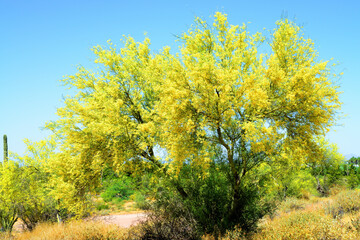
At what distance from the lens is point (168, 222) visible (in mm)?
11359

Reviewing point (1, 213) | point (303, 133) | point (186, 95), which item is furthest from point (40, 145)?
point (303, 133)

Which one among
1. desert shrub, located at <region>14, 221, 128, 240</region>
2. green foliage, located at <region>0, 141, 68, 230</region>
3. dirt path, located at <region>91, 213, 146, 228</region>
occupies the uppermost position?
green foliage, located at <region>0, 141, 68, 230</region>

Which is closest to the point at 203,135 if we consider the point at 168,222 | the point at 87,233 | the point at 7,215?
the point at 168,222

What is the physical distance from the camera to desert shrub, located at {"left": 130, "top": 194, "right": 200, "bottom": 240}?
1084 cm

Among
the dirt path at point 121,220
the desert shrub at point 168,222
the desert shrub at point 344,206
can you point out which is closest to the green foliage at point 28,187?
the dirt path at point 121,220

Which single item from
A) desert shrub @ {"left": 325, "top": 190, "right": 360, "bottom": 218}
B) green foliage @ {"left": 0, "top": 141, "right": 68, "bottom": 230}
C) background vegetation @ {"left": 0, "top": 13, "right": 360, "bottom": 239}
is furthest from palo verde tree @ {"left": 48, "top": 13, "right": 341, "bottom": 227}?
green foliage @ {"left": 0, "top": 141, "right": 68, "bottom": 230}

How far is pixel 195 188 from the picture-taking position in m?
11.6

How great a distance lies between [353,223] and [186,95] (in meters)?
6.21

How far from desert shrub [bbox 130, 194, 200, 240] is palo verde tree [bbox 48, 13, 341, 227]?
2.24ft

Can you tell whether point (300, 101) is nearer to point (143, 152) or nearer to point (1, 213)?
point (143, 152)

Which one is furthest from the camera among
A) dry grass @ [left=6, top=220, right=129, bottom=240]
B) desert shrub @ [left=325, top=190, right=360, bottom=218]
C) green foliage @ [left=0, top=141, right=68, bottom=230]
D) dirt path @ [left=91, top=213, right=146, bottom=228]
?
green foliage @ [left=0, top=141, right=68, bottom=230]

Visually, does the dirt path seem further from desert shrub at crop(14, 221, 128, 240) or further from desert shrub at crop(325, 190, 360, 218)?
desert shrub at crop(325, 190, 360, 218)

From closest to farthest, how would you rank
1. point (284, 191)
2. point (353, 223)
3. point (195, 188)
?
point (353, 223)
point (195, 188)
point (284, 191)

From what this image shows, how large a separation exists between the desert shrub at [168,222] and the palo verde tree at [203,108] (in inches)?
26.9
